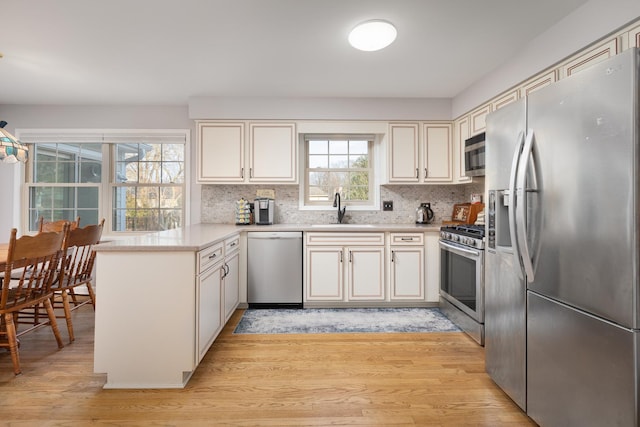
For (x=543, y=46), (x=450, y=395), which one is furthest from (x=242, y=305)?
(x=543, y=46)

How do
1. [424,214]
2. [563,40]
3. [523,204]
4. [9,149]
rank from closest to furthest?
[523,204] → [563,40] → [9,149] → [424,214]

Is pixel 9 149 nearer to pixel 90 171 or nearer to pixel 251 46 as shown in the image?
pixel 90 171

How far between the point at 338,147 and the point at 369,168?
48cm

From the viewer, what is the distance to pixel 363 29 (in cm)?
216

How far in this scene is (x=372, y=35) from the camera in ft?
7.21

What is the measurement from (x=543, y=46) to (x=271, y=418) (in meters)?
2.99

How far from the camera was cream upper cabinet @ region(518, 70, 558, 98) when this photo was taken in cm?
221

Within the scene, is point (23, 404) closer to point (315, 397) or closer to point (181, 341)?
point (181, 341)

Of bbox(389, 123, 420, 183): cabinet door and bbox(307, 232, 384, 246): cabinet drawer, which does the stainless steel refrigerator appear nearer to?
bbox(307, 232, 384, 246): cabinet drawer

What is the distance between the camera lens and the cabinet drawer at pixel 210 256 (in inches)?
79.4

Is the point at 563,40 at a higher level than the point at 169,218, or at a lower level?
higher

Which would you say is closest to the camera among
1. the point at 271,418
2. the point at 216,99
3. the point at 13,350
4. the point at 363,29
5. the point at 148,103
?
the point at 271,418

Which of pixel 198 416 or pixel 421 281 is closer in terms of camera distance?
pixel 198 416

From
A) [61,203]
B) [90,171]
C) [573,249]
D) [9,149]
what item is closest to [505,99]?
[573,249]
